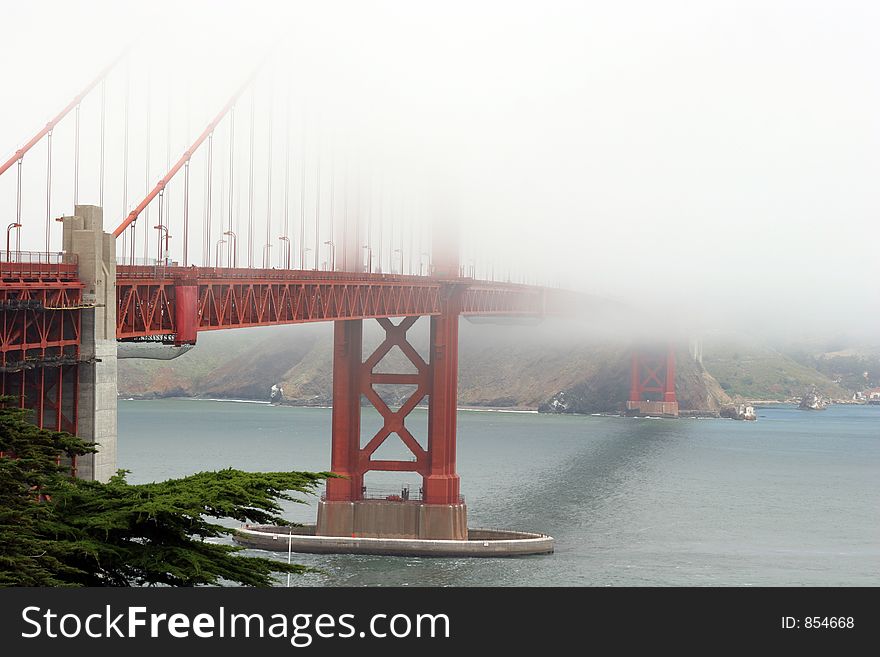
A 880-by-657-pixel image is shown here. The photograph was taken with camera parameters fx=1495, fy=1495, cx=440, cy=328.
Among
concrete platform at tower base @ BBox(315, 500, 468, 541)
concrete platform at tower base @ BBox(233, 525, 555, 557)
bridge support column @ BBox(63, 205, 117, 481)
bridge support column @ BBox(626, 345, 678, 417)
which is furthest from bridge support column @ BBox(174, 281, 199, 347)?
bridge support column @ BBox(626, 345, 678, 417)

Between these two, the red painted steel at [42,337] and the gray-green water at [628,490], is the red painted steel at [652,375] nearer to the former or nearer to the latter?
the gray-green water at [628,490]

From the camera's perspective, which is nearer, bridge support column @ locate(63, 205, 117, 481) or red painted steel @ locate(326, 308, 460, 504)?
bridge support column @ locate(63, 205, 117, 481)

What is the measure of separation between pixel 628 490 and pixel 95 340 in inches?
1527

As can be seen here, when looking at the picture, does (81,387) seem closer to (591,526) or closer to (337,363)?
(337,363)

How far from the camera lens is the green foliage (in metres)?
12.4

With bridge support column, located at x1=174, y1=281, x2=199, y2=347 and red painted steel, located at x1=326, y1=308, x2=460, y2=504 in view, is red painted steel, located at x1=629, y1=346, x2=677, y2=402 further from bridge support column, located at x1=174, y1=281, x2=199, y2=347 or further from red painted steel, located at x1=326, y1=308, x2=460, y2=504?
bridge support column, located at x1=174, y1=281, x2=199, y2=347

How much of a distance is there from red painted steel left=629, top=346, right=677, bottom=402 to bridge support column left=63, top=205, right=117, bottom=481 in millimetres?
101378

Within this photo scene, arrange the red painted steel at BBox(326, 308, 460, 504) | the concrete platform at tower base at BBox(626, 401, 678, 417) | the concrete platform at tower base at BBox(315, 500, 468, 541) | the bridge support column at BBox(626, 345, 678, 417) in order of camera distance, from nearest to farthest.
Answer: the concrete platform at tower base at BBox(315, 500, 468, 541) → the red painted steel at BBox(326, 308, 460, 504) → the concrete platform at tower base at BBox(626, 401, 678, 417) → the bridge support column at BBox(626, 345, 678, 417)

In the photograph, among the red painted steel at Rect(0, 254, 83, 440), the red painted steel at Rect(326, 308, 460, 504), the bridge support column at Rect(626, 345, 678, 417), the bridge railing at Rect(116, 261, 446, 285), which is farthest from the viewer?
the bridge support column at Rect(626, 345, 678, 417)

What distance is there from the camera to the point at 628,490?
58.0 m

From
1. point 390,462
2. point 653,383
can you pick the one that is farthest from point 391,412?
point 653,383

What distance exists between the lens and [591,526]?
46156 millimetres
